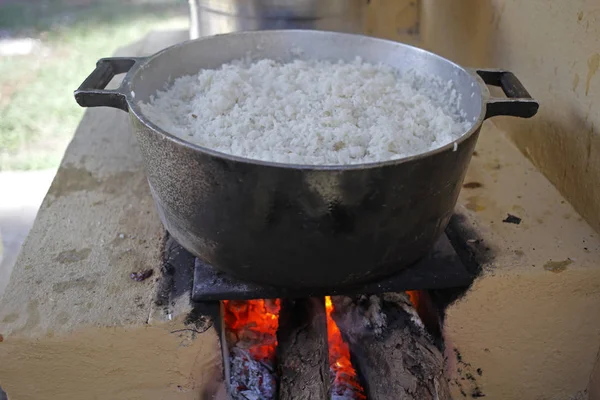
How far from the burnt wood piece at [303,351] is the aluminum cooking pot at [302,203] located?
0.27 m

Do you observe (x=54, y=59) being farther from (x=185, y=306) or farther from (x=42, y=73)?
(x=185, y=306)

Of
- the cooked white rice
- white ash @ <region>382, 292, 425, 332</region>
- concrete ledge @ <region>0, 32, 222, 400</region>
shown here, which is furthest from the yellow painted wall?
concrete ledge @ <region>0, 32, 222, 400</region>

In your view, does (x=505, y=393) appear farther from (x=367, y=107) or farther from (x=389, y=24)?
(x=389, y=24)

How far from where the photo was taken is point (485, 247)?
1.31 metres

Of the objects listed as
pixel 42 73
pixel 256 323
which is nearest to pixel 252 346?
pixel 256 323

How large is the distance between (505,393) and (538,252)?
0.39m

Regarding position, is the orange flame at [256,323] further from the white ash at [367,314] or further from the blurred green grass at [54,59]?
the blurred green grass at [54,59]

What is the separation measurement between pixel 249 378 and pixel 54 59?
4288 mm

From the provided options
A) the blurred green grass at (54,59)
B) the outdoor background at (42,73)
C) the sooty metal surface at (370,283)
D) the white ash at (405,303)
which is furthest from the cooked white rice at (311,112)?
the blurred green grass at (54,59)

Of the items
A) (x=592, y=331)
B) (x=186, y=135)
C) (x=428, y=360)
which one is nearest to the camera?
(x=186, y=135)

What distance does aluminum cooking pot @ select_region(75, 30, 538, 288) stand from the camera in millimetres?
904

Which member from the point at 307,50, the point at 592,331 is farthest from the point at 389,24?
the point at 592,331

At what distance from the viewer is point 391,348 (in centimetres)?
125

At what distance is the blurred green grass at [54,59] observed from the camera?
3506 mm
